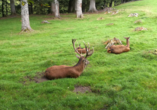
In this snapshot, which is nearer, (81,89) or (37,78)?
(81,89)

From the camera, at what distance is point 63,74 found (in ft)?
22.9

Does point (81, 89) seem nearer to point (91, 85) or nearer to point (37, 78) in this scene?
point (91, 85)

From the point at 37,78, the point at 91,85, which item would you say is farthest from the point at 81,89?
the point at 37,78

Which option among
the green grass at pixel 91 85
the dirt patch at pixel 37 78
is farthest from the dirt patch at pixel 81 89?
the dirt patch at pixel 37 78

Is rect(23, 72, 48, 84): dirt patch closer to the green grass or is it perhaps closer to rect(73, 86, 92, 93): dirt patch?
the green grass

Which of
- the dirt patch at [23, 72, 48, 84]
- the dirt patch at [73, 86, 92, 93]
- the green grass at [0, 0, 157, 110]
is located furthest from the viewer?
the dirt patch at [23, 72, 48, 84]

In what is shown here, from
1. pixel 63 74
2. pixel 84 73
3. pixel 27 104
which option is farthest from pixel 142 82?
pixel 27 104

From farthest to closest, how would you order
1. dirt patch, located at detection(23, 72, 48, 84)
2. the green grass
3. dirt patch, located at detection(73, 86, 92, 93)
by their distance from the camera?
dirt patch, located at detection(23, 72, 48, 84) → dirt patch, located at detection(73, 86, 92, 93) → the green grass

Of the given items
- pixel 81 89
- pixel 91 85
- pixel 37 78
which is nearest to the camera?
pixel 81 89

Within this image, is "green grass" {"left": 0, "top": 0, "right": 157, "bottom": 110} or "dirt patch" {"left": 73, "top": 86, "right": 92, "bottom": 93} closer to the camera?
"green grass" {"left": 0, "top": 0, "right": 157, "bottom": 110}

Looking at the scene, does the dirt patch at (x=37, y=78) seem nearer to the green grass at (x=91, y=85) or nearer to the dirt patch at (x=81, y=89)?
the green grass at (x=91, y=85)

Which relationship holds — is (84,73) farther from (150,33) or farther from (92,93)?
(150,33)

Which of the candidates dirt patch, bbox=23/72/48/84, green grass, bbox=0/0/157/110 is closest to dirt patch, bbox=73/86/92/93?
green grass, bbox=0/0/157/110

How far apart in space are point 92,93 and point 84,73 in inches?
68.4
